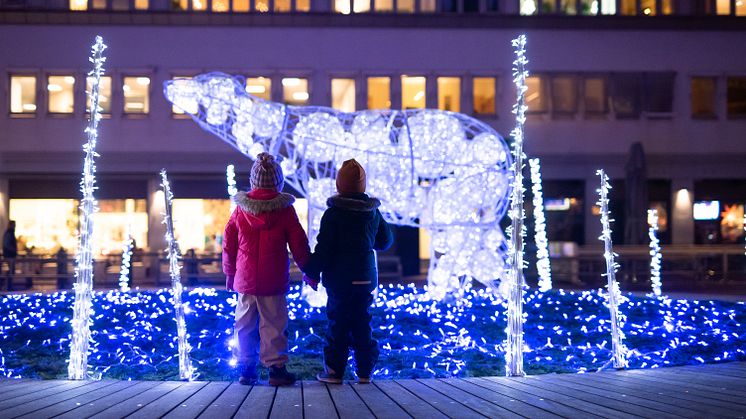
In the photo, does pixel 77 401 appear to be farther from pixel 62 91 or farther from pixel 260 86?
pixel 62 91

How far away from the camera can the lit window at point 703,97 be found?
26328mm

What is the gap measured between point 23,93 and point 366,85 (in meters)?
10.3

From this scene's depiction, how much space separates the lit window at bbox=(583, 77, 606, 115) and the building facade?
0.15 ft

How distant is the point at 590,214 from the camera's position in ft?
86.3

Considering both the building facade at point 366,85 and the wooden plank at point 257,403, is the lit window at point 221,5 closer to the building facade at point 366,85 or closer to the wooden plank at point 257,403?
the building facade at point 366,85

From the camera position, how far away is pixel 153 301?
531 inches

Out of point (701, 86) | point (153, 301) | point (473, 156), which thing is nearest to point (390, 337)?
point (473, 156)

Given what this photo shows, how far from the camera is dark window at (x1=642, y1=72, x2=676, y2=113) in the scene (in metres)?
25.9

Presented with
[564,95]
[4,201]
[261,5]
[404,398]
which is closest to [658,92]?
[564,95]

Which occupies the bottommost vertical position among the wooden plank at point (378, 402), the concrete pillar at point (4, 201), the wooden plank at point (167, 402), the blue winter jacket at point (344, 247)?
the wooden plank at point (378, 402)

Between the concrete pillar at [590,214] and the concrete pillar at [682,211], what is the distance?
262 cm

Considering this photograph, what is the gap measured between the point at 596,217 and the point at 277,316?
71.5 ft

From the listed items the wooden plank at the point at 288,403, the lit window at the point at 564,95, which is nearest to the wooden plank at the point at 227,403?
the wooden plank at the point at 288,403

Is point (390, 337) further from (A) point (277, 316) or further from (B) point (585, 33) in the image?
(B) point (585, 33)
